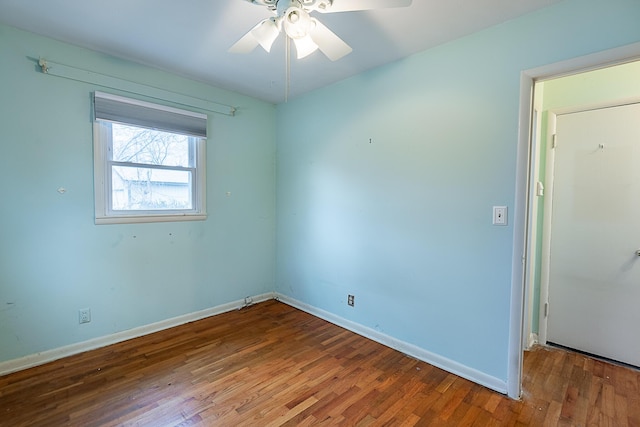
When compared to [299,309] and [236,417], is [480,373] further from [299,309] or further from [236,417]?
[299,309]

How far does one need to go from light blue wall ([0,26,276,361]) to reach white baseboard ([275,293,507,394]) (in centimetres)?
130

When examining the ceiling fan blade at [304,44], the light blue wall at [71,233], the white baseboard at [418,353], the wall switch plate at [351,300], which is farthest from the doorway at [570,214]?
the light blue wall at [71,233]

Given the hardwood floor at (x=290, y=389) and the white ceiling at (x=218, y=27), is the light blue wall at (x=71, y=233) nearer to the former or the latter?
the white ceiling at (x=218, y=27)

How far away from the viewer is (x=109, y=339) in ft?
8.35

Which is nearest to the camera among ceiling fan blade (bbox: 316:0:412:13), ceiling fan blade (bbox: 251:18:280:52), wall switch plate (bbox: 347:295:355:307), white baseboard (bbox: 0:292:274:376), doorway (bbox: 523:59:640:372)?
ceiling fan blade (bbox: 316:0:412:13)

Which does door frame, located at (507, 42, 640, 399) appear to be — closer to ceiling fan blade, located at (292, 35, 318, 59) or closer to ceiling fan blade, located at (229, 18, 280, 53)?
ceiling fan blade, located at (292, 35, 318, 59)

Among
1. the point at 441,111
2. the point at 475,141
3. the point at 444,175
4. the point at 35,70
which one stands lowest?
the point at 444,175

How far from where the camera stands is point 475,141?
2.07m

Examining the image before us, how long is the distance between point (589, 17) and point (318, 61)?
5.77 ft

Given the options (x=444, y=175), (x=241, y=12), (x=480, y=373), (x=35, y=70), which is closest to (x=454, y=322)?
(x=480, y=373)

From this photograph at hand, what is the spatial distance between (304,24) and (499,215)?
1.68m

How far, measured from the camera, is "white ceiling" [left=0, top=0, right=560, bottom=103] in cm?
180

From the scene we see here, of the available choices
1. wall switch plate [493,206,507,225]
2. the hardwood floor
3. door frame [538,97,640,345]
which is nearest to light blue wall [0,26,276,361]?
the hardwood floor

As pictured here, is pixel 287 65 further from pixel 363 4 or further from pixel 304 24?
pixel 363 4
